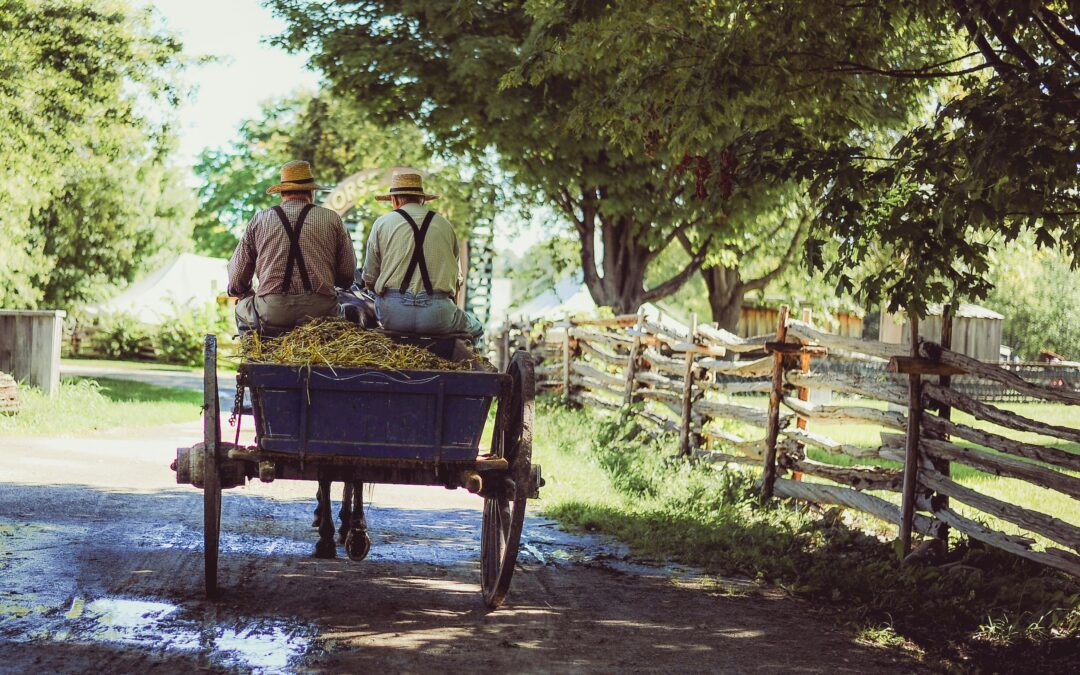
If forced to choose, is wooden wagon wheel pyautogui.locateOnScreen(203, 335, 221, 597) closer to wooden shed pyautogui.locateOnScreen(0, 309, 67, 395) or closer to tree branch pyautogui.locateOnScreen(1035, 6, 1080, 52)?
tree branch pyautogui.locateOnScreen(1035, 6, 1080, 52)

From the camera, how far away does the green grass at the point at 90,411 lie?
1424cm

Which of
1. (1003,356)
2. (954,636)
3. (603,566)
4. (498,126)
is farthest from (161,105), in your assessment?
(1003,356)

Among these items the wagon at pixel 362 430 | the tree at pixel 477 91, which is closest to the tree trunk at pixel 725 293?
the tree at pixel 477 91

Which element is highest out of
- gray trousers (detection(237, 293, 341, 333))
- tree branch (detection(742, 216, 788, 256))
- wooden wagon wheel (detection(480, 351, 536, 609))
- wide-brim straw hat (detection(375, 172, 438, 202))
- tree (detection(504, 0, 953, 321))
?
tree branch (detection(742, 216, 788, 256))

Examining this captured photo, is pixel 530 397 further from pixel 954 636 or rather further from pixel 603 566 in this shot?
pixel 954 636

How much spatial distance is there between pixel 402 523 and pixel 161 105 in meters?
10.2

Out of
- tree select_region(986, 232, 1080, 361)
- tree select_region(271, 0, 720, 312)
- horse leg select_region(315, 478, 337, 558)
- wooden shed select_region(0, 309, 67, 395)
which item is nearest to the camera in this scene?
horse leg select_region(315, 478, 337, 558)

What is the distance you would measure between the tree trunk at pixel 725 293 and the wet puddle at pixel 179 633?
27.7 metres

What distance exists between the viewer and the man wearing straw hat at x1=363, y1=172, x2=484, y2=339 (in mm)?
6883

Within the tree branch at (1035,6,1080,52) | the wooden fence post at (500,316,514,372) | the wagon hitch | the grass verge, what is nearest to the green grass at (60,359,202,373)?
the wooden fence post at (500,316,514,372)

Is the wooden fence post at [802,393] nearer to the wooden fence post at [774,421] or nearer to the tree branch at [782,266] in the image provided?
the wooden fence post at [774,421]

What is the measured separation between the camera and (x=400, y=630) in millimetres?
6012

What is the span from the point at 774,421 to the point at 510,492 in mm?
4961

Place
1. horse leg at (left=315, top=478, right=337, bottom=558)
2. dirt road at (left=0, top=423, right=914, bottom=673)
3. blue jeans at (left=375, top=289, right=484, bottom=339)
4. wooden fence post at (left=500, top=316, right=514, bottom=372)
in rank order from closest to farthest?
1. dirt road at (left=0, top=423, right=914, bottom=673)
2. blue jeans at (left=375, top=289, right=484, bottom=339)
3. horse leg at (left=315, top=478, right=337, bottom=558)
4. wooden fence post at (left=500, top=316, right=514, bottom=372)
